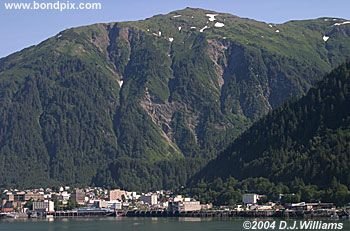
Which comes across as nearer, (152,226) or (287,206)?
(152,226)

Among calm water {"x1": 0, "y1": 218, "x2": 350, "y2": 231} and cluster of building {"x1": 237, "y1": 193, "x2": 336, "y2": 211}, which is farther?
cluster of building {"x1": 237, "y1": 193, "x2": 336, "y2": 211}

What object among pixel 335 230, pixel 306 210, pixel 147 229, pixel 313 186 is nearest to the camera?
pixel 335 230

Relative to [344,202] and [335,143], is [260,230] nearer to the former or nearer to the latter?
[344,202]

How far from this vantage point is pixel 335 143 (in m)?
194

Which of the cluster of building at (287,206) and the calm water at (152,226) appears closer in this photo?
the calm water at (152,226)

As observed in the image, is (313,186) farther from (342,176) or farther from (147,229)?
(147,229)

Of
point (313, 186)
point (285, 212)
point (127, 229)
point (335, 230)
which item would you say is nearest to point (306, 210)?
point (285, 212)

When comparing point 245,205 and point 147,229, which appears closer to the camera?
point 147,229

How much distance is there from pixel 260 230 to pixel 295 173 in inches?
3315

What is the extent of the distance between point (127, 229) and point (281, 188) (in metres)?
67.3

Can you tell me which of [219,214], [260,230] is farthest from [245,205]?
[260,230]

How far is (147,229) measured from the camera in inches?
5226

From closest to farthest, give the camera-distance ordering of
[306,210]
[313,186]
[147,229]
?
[147,229]
[306,210]
[313,186]

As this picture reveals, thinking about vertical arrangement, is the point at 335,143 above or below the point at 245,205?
above
